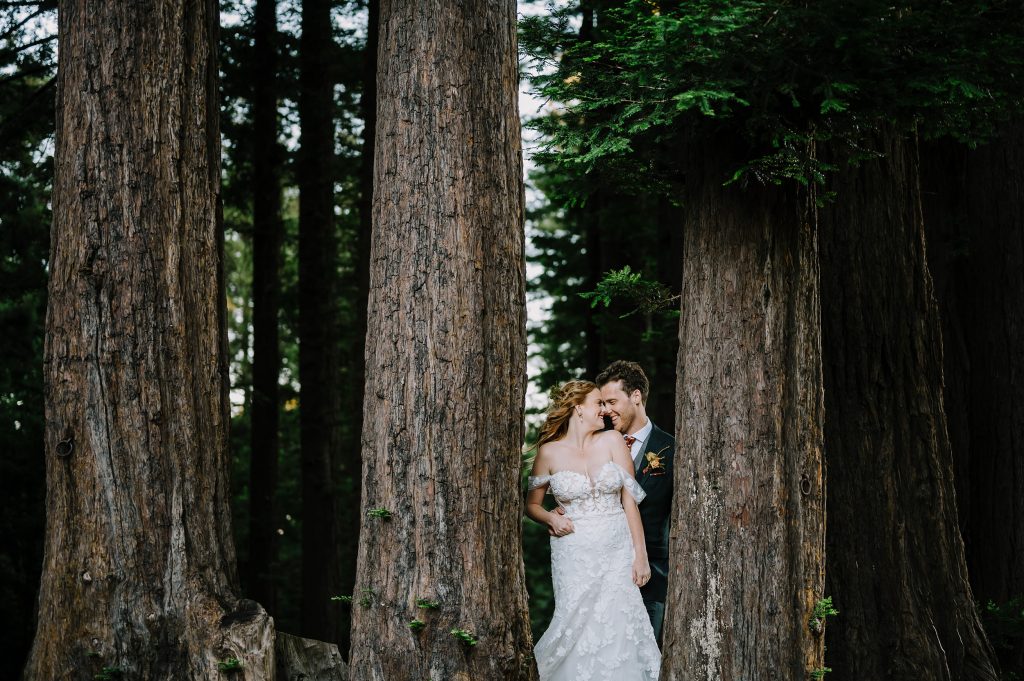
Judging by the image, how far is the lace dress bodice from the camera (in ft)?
24.5

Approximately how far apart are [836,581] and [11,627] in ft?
34.6

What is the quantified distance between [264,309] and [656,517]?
29.1 ft

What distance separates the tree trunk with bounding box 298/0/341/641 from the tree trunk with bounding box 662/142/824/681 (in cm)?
776

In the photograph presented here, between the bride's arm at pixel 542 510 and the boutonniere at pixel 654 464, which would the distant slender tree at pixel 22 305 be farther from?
the boutonniere at pixel 654 464

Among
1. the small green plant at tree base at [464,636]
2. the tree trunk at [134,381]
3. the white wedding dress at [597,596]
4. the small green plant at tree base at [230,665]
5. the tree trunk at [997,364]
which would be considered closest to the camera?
the small green plant at tree base at [464,636]

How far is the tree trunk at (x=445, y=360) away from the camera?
571 cm

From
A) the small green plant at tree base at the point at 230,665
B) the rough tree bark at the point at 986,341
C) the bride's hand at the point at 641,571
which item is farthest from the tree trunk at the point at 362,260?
the rough tree bark at the point at 986,341

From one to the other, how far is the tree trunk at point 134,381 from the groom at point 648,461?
10.8 ft

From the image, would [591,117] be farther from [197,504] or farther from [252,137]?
[252,137]

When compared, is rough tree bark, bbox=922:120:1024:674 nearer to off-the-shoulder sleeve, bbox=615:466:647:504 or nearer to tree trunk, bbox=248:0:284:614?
off-the-shoulder sleeve, bbox=615:466:647:504

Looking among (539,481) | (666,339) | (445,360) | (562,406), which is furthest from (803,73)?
(666,339)

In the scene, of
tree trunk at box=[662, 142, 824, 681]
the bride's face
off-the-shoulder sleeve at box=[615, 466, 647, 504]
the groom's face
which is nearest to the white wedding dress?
off-the-shoulder sleeve at box=[615, 466, 647, 504]

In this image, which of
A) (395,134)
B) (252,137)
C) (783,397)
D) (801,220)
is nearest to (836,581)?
(783,397)

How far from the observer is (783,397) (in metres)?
6.21
